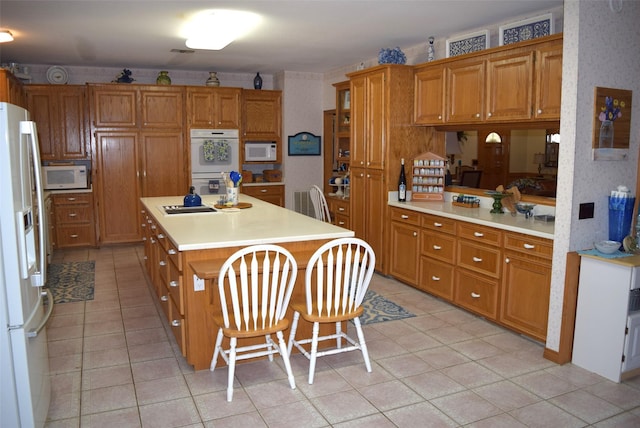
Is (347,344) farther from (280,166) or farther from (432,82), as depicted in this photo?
(280,166)

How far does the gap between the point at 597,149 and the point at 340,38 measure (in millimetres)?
2894

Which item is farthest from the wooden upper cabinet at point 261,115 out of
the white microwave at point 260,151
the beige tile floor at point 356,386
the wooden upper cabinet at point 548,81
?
the wooden upper cabinet at point 548,81

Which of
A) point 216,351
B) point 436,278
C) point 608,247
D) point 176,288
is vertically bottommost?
point 216,351

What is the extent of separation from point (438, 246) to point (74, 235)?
4.97m

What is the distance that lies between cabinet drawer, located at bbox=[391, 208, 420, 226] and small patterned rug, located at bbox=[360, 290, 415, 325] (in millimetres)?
785

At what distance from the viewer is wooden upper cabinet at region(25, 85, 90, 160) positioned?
6.70 metres

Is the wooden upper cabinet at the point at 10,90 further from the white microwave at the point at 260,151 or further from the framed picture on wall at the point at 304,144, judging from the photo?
the framed picture on wall at the point at 304,144

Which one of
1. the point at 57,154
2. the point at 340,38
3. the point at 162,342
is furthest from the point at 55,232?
the point at 340,38

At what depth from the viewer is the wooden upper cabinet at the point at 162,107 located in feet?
23.1

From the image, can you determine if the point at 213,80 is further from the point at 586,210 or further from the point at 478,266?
the point at 586,210

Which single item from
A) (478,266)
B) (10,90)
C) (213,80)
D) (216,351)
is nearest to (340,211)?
(478,266)

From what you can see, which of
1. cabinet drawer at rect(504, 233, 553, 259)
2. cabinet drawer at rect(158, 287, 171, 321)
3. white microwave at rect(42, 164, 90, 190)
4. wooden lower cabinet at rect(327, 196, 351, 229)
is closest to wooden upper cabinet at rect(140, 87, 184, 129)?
white microwave at rect(42, 164, 90, 190)

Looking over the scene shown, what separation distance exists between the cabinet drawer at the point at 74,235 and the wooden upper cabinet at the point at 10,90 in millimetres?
1671

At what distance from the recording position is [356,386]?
122 inches
